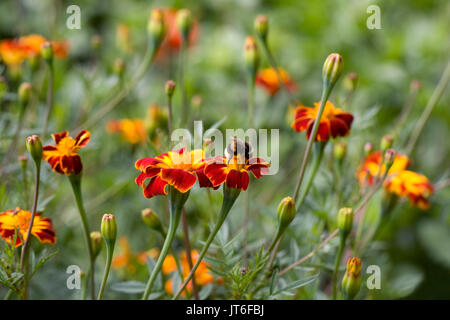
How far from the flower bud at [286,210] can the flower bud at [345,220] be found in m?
0.06

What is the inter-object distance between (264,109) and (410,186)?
422mm

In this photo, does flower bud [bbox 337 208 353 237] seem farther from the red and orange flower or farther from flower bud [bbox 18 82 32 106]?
flower bud [bbox 18 82 32 106]

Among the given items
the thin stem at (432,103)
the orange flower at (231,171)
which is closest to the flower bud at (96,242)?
the orange flower at (231,171)

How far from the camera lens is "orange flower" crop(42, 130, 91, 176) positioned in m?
0.48

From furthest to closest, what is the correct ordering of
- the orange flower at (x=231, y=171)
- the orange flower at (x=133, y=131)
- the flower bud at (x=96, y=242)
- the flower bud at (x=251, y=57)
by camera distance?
1. the orange flower at (x=133, y=131)
2. the flower bud at (x=251, y=57)
3. the flower bud at (x=96, y=242)
4. the orange flower at (x=231, y=171)

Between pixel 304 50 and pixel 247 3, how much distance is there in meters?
0.28

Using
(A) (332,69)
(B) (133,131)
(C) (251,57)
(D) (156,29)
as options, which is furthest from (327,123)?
(B) (133,131)

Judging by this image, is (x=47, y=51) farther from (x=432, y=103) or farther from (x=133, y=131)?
(x=432, y=103)

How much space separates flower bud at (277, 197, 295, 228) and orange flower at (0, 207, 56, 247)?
0.69 feet

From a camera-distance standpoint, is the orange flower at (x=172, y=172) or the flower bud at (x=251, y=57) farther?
the flower bud at (x=251, y=57)

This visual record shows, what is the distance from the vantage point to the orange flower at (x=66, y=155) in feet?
1.58

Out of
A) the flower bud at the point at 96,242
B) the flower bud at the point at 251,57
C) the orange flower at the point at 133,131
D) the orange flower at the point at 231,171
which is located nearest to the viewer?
the orange flower at the point at 231,171

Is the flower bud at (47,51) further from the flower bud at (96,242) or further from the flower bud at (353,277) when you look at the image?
the flower bud at (353,277)

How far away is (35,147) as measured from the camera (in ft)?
1.49
